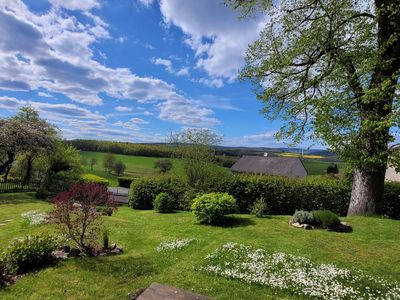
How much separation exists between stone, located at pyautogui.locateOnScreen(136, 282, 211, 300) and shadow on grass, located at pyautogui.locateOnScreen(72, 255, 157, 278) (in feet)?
4.85

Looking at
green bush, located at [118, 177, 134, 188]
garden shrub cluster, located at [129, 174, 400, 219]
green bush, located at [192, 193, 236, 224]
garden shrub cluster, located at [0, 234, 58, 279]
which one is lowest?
green bush, located at [118, 177, 134, 188]

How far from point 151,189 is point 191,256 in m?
14.2

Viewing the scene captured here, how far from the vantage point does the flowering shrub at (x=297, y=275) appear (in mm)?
7438

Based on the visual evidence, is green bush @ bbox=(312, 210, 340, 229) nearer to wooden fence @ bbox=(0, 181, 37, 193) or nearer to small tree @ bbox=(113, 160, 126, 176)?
wooden fence @ bbox=(0, 181, 37, 193)

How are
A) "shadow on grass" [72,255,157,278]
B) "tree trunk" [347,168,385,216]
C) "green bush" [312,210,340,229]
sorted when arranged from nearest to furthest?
"shadow on grass" [72,255,157,278] → "green bush" [312,210,340,229] → "tree trunk" [347,168,385,216]

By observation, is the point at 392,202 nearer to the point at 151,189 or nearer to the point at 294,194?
the point at 294,194

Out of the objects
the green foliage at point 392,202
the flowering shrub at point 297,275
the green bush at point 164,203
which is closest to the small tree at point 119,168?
the green bush at point 164,203

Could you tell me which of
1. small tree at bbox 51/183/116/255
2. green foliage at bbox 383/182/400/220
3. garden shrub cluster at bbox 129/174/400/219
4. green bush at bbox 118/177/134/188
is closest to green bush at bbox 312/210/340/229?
garden shrub cluster at bbox 129/174/400/219

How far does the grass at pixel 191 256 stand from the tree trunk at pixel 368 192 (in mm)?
1091

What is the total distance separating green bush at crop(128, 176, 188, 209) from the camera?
22120 mm

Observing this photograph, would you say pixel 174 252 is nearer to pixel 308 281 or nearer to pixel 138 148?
pixel 308 281

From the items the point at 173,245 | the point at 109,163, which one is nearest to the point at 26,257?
the point at 173,245

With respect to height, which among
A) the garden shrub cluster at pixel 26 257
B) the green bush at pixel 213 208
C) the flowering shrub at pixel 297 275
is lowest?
the garden shrub cluster at pixel 26 257

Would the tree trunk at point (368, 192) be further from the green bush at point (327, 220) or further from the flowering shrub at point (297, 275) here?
the flowering shrub at point (297, 275)
